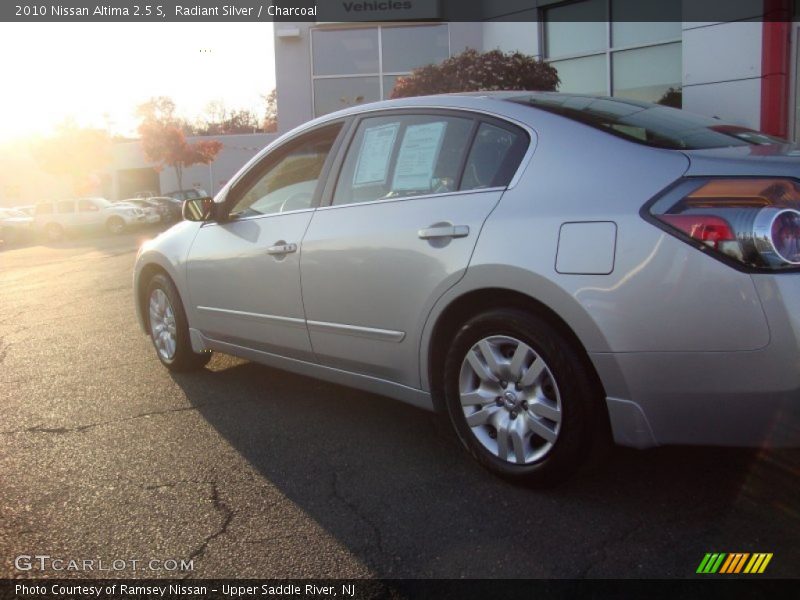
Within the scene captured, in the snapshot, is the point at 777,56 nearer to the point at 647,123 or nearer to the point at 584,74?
the point at 584,74

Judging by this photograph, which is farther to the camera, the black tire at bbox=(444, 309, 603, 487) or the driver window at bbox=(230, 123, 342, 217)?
the driver window at bbox=(230, 123, 342, 217)

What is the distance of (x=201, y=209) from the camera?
4.61 metres

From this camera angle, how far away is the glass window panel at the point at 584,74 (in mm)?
11195

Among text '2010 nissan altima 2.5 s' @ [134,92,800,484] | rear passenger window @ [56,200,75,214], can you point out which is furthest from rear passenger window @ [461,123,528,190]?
rear passenger window @ [56,200,75,214]

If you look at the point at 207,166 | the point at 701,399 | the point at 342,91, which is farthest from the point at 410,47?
the point at 207,166

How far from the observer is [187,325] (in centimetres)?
500

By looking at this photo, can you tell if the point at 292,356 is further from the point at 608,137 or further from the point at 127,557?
the point at 608,137

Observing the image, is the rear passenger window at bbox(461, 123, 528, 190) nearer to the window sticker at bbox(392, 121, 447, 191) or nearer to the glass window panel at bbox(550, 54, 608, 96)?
the window sticker at bbox(392, 121, 447, 191)

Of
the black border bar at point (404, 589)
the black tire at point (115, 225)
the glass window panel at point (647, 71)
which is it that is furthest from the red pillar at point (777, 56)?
the black tire at point (115, 225)

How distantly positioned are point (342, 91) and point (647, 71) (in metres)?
6.44

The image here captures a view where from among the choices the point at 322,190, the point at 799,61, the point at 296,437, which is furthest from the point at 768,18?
the point at 296,437

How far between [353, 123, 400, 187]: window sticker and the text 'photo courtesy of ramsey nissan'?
0.06ft

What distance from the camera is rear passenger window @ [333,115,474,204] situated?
11.2 ft

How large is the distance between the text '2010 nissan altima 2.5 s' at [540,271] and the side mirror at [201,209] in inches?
13.9
